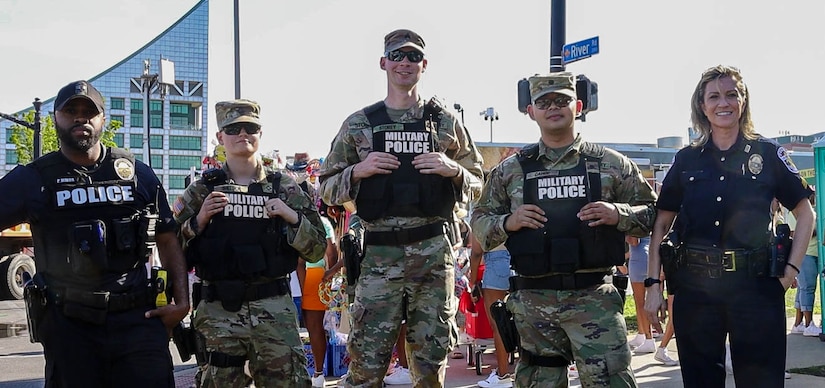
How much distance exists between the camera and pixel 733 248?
164 inches

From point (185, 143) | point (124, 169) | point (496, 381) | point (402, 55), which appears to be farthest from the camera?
point (185, 143)

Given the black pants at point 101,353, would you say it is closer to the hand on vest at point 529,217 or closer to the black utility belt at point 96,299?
the black utility belt at point 96,299

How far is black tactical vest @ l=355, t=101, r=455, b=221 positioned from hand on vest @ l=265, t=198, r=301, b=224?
1.29ft


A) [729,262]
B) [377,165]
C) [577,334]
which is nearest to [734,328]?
[729,262]

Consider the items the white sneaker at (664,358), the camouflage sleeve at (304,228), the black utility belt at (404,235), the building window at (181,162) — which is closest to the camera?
the black utility belt at (404,235)

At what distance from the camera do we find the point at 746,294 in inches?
162

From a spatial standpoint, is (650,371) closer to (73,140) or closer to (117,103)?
(73,140)

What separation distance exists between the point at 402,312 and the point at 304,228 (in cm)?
75

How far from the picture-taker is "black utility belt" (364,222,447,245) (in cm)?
453

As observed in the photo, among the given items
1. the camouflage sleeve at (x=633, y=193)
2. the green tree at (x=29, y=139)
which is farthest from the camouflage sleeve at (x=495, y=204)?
the green tree at (x=29, y=139)

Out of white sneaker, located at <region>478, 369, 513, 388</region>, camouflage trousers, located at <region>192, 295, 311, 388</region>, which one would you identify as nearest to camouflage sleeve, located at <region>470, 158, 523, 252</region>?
camouflage trousers, located at <region>192, 295, 311, 388</region>

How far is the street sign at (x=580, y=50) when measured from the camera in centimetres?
995

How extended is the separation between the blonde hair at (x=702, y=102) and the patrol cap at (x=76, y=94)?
3174 mm

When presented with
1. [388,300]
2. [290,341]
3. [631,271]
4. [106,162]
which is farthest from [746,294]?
[631,271]
